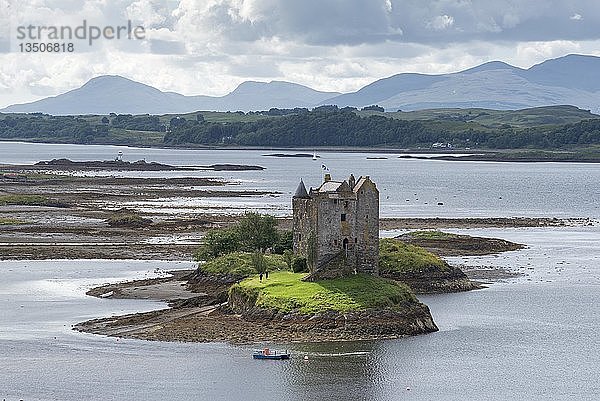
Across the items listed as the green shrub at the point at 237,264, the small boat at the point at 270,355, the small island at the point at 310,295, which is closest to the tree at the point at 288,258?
the small island at the point at 310,295

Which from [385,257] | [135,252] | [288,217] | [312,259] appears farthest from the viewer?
[288,217]

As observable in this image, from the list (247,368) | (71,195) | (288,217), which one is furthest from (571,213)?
(247,368)

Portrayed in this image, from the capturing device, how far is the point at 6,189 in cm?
19375

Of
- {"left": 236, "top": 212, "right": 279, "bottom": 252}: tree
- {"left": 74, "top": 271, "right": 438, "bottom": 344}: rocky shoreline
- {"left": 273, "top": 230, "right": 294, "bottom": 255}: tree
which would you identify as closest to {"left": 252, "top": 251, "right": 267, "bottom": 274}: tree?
{"left": 74, "top": 271, "right": 438, "bottom": 344}: rocky shoreline

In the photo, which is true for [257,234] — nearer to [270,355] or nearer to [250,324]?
[250,324]

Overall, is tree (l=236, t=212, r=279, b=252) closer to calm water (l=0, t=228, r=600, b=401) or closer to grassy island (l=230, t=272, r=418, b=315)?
calm water (l=0, t=228, r=600, b=401)

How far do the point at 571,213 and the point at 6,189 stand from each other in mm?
87486

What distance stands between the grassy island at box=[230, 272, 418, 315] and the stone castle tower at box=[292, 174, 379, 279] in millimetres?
1188

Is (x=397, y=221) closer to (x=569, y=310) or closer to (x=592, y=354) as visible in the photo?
(x=569, y=310)

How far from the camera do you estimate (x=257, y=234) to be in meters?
95.5

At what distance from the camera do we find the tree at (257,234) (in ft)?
313

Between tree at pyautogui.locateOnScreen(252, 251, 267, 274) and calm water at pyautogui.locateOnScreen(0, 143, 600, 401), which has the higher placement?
tree at pyautogui.locateOnScreen(252, 251, 267, 274)

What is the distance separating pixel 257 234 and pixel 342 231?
62.5 ft

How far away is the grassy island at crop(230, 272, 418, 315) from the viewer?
7294 centimetres
